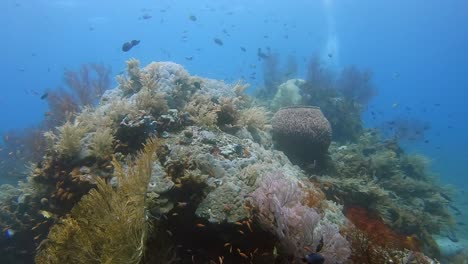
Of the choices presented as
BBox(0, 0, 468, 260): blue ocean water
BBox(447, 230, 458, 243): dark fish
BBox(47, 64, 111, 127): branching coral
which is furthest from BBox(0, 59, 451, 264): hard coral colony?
BBox(0, 0, 468, 260): blue ocean water

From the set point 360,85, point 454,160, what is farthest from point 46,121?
Answer: point 454,160

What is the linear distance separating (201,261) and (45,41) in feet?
322

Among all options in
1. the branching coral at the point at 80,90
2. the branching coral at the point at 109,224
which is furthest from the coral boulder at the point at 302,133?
the branching coral at the point at 80,90

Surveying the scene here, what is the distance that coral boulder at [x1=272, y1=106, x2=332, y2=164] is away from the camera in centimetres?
931

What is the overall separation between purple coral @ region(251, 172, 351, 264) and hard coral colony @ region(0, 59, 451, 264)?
1 cm

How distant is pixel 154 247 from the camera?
464 cm

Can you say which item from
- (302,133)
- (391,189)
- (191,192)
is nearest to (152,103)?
(191,192)

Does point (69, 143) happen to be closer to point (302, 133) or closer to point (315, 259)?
point (315, 259)

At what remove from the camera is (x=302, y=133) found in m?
9.31

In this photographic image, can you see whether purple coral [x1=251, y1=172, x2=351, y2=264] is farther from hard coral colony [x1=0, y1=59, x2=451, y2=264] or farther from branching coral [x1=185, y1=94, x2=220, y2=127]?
branching coral [x1=185, y1=94, x2=220, y2=127]

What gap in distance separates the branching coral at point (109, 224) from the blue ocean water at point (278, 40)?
3540 cm

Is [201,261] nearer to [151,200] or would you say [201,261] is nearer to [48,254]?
[151,200]

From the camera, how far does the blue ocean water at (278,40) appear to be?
63.1 meters

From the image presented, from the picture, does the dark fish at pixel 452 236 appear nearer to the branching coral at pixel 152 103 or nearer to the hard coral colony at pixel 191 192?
the hard coral colony at pixel 191 192
